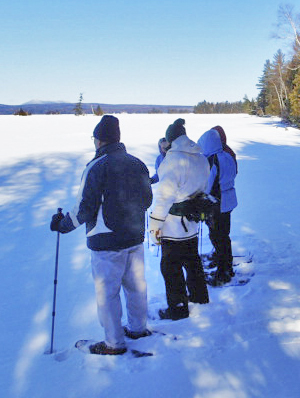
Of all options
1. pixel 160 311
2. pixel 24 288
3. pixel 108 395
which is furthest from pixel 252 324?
pixel 24 288

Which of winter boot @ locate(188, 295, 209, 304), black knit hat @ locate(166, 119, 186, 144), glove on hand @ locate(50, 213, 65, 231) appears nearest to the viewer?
glove on hand @ locate(50, 213, 65, 231)

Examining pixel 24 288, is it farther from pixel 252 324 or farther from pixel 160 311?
pixel 252 324

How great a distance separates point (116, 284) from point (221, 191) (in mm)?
1715

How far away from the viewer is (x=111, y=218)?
2605mm

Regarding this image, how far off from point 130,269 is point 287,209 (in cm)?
558

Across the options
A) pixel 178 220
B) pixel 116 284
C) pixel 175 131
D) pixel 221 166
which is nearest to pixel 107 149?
pixel 175 131

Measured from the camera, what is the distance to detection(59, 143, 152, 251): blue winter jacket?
8.32ft

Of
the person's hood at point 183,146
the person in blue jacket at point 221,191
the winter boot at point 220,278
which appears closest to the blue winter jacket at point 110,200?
the person's hood at point 183,146

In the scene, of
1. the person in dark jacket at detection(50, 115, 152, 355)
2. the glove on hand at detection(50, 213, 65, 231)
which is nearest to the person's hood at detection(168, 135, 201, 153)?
the person in dark jacket at detection(50, 115, 152, 355)

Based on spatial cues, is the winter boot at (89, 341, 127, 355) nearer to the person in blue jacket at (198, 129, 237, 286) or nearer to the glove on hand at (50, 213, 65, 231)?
the glove on hand at (50, 213, 65, 231)

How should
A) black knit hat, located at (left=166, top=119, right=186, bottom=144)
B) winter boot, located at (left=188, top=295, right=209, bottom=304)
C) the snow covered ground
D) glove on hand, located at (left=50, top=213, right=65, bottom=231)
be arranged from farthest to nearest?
winter boot, located at (left=188, top=295, right=209, bottom=304), black knit hat, located at (left=166, top=119, right=186, bottom=144), glove on hand, located at (left=50, top=213, right=65, bottom=231), the snow covered ground

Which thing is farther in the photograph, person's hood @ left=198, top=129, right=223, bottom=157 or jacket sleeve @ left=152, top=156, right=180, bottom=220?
person's hood @ left=198, top=129, right=223, bottom=157

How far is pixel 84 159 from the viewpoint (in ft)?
44.8

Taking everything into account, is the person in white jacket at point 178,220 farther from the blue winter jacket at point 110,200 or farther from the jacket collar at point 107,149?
the jacket collar at point 107,149
